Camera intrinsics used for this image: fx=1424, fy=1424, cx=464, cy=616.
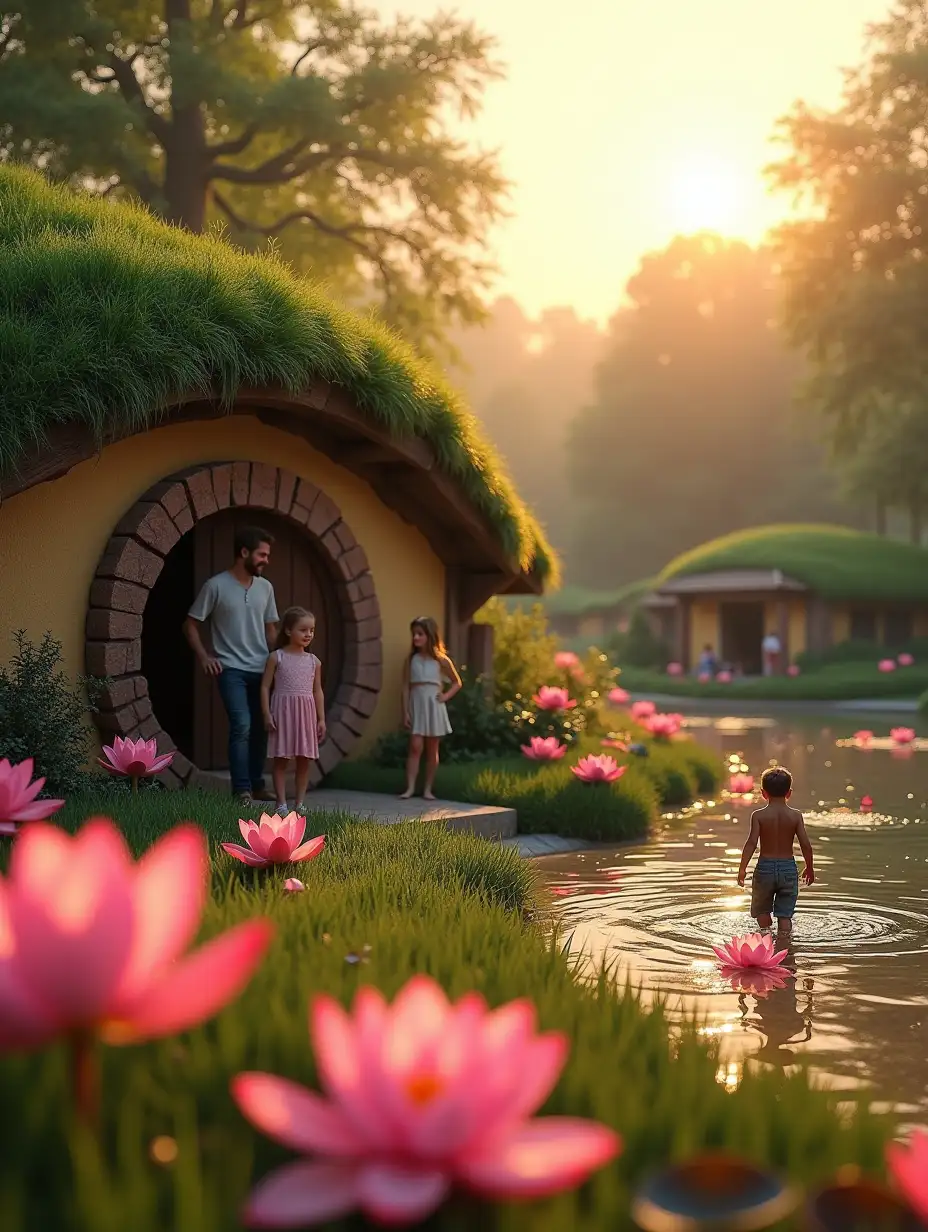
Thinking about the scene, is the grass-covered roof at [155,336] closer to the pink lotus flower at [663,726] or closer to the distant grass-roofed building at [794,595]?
the pink lotus flower at [663,726]

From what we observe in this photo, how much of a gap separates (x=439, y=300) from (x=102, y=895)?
89.8 ft

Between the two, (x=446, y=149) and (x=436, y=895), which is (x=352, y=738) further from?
(x=446, y=149)

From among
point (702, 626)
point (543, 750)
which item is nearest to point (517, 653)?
point (543, 750)

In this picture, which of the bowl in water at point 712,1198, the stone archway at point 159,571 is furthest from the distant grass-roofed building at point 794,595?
the bowl in water at point 712,1198

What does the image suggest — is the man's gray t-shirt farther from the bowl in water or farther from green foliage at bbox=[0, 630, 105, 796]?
the bowl in water

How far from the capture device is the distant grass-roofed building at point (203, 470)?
30.7 feet

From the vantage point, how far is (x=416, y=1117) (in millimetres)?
2266

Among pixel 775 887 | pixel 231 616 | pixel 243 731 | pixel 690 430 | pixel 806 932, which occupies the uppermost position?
pixel 690 430

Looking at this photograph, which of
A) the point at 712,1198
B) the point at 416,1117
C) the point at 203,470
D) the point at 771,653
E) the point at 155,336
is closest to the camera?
the point at 416,1117

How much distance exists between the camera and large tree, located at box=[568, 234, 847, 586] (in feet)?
228

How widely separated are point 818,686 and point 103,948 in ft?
110

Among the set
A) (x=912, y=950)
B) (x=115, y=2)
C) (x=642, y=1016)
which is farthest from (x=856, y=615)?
(x=642, y=1016)

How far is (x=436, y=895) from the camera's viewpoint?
20.3 ft

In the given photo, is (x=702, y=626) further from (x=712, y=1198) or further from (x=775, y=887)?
(x=712, y=1198)
